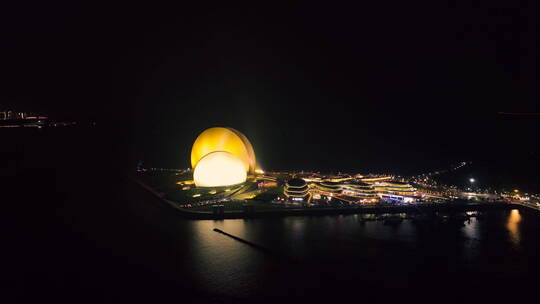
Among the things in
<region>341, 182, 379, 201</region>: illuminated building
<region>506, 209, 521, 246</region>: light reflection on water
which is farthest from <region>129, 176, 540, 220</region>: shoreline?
<region>341, 182, 379, 201</region>: illuminated building

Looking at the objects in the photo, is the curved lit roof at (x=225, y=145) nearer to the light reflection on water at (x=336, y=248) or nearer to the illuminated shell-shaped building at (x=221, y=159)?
the illuminated shell-shaped building at (x=221, y=159)

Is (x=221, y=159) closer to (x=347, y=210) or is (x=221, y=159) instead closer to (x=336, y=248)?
(x=347, y=210)

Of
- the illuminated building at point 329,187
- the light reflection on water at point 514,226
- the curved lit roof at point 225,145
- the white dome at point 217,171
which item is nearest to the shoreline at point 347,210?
the light reflection on water at point 514,226

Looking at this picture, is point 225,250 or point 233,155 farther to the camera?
point 233,155

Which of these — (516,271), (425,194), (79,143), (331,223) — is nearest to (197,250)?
(331,223)

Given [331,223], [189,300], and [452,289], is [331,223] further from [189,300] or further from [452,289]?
[189,300]
